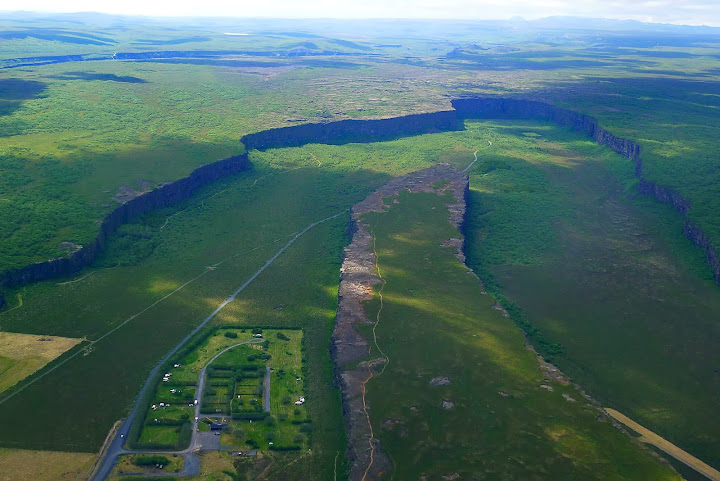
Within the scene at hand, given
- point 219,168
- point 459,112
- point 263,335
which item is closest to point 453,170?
point 219,168

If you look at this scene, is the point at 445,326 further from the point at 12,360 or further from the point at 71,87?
the point at 71,87

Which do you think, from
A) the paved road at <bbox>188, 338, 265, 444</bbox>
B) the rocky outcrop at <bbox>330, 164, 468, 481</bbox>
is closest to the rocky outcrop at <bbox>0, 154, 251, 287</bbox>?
the paved road at <bbox>188, 338, 265, 444</bbox>

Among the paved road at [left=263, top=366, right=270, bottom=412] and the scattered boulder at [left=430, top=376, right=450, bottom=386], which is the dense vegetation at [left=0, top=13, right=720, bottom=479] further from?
the scattered boulder at [left=430, top=376, right=450, bottom=386]

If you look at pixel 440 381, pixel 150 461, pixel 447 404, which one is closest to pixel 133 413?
pixel 150 461

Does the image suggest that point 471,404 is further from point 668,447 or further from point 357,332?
point 668,447

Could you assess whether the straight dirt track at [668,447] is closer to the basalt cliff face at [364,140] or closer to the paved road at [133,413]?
the basalt cliff face at [364,140]
